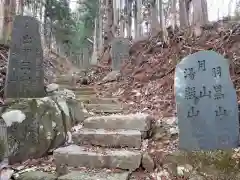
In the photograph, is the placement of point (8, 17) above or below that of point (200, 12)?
above

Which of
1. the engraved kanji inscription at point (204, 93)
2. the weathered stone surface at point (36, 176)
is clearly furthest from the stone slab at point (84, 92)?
the engraved kanji inscription at point (204, 93)

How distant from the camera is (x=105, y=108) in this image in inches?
234

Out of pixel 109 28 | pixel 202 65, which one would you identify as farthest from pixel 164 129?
pixel 109 28

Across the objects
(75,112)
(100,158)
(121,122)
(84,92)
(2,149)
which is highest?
(84,92)

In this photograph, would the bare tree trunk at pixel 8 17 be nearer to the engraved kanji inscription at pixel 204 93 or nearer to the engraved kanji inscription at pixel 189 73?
the engraved kanji inscription at pixel 189 73

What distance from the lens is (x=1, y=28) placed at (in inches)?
362

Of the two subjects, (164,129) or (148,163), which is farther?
(164,129)

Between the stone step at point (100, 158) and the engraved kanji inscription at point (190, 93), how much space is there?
3.62ft

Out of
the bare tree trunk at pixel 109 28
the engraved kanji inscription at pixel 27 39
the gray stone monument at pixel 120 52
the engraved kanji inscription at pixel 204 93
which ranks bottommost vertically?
the engraved kanji inscription at pixel 204 93

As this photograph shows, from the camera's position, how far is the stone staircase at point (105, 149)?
3377mm

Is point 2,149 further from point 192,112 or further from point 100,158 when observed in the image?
point 192,112

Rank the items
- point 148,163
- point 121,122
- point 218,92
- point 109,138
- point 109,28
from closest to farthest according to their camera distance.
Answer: point 148,163 → point 218,92 → point 109,138 → point 121,122 → point 109,28

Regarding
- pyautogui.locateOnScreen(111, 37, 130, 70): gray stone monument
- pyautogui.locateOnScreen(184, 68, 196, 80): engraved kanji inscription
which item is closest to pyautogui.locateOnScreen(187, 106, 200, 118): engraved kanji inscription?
pyautogui.locateOnScreen(184, 68, 196, 80): engraved kanji inscription

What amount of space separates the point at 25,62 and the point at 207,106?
325 centimetres
